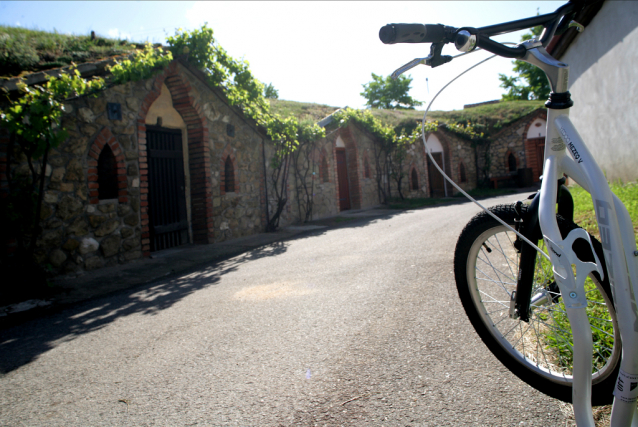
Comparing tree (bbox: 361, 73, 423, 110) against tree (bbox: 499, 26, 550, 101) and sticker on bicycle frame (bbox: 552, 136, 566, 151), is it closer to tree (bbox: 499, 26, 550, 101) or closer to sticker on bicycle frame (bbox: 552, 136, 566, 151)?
tree (bbox: 499, 26, 550, 101)

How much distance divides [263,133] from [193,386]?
8.89m

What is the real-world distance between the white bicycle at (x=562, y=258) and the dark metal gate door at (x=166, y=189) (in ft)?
24.3

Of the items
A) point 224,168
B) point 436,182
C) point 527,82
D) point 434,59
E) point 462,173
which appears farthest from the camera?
point 527,82

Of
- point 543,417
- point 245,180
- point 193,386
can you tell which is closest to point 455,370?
point 543,417

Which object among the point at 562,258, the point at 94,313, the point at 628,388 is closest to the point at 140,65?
the point at 94,313

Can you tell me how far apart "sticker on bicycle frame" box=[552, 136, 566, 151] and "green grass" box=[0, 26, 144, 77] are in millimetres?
7564

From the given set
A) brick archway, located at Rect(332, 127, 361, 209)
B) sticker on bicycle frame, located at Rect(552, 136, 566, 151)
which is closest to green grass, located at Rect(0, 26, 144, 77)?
sticker on bicycle frame, located at Rect(552, 136, 566, 151)

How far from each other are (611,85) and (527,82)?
1365 inches

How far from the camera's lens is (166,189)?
8523 millimetres

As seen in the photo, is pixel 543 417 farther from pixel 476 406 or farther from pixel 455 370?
pixel 455 370

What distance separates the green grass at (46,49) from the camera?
6.59 meters

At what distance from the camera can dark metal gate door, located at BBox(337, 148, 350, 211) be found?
16156mm

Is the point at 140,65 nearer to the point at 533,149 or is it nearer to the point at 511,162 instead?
the point at 511,162

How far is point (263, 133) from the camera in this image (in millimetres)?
10633
